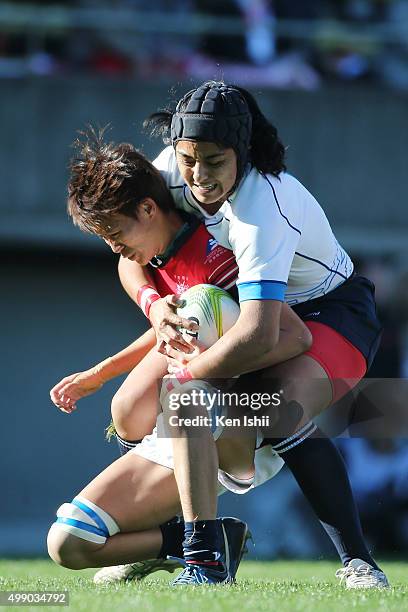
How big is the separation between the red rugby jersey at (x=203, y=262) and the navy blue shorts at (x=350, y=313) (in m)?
0.38

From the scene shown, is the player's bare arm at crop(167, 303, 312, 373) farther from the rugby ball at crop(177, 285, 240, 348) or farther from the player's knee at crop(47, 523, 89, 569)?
the player's knee at crop(47, 523, 89, 569)

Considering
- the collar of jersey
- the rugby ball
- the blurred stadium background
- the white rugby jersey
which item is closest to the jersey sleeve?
the white rugby jersey

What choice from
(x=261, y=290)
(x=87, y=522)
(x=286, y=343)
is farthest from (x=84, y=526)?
(x=261, y=290)

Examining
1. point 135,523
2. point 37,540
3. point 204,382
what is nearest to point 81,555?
point 135,523

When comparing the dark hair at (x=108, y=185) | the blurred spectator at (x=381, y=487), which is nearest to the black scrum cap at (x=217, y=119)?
the dark hair at (x=108, y=185)

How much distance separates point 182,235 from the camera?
203 inches

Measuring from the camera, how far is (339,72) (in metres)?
12.5

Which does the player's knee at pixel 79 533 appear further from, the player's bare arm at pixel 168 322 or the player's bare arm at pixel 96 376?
the player's bare arm at pixel 168 322

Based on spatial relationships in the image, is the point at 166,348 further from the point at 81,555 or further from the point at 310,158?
the point at 310,158

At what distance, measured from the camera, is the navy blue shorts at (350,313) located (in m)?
5.19

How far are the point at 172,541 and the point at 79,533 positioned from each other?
41 centimetres

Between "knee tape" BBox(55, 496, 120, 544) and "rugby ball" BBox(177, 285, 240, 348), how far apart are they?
0.82 m

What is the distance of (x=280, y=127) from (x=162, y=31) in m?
1.51

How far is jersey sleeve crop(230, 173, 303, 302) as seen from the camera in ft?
15.2
